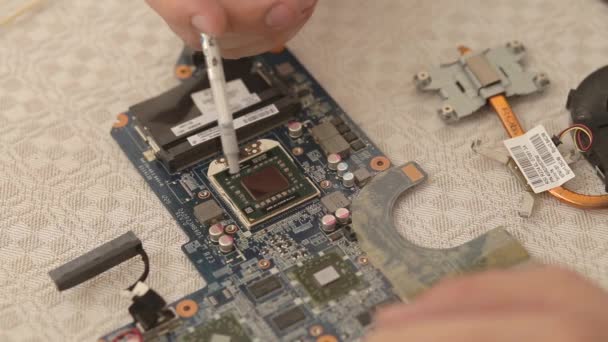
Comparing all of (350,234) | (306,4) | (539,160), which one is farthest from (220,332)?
(539,160)

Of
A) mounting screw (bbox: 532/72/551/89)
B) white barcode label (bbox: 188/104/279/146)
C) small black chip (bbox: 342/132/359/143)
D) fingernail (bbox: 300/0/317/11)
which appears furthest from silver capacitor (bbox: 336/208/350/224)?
mounting screw (bbox: 532/72/551/89)

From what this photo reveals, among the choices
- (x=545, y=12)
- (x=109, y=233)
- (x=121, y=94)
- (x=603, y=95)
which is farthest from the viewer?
(x=545, y=12)

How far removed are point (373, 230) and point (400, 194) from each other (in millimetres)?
124

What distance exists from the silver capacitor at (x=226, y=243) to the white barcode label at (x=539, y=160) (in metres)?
0.66

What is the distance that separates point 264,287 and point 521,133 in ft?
2.35

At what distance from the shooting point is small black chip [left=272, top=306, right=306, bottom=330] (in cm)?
174

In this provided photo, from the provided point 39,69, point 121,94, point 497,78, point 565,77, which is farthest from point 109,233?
point 565,77

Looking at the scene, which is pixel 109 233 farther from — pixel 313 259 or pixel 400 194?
pixel 400 194

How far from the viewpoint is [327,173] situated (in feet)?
6.60

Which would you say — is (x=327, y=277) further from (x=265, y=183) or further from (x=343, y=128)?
(x=343, y=128)

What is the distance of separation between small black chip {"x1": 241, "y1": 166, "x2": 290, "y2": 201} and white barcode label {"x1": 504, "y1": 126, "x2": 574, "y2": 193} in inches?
20.4

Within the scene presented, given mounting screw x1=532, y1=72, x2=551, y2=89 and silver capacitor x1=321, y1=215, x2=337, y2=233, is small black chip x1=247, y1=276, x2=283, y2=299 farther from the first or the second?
mounting screw x1=532, y1=72, x2=551, y2=89

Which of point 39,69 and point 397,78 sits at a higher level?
point 39,69

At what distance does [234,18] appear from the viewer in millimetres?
→ 1753
